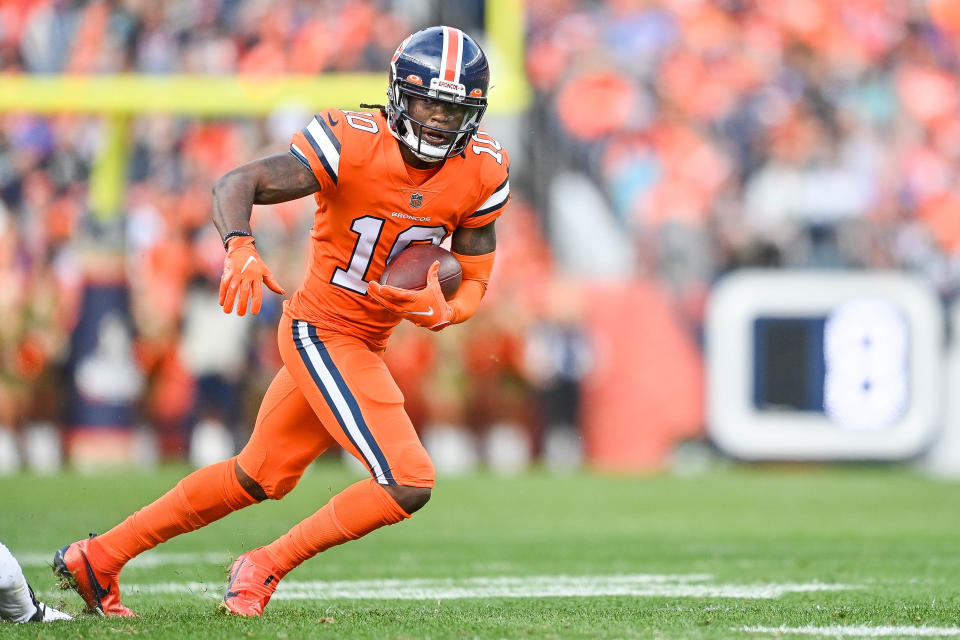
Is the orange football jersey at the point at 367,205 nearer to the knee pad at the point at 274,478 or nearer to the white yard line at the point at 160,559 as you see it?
the knee pad at the point at 274,478

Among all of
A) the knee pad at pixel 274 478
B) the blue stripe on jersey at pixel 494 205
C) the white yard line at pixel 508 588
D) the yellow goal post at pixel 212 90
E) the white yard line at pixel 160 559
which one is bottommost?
the white yard line at pixel 160 559

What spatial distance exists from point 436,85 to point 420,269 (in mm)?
473

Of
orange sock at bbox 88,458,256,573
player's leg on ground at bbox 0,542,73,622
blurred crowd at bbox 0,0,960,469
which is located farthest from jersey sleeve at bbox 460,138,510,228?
blurred crowd at bbox 0,0,960,469

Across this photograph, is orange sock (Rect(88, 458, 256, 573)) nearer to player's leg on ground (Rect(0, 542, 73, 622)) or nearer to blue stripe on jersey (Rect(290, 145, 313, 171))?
player's leg on ground (Rect(0, 542, 73, 622))

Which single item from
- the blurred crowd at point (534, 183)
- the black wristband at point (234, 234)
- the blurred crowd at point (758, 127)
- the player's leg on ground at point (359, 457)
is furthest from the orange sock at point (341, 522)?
the blurred crowd at point (758, 127)

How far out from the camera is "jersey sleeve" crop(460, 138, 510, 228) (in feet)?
12.2

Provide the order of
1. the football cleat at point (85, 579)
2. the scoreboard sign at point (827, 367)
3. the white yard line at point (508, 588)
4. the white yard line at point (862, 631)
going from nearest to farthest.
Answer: the white yard line at point (862, 631) → the football cleat at point (85, 579) → the white yard line at point (508, 588) → the scoreboard sign at point (827, 367)

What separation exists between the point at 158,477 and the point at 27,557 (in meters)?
3.68

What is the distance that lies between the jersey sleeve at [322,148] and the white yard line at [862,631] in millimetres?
1498

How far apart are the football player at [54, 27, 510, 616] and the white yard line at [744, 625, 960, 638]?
92cm

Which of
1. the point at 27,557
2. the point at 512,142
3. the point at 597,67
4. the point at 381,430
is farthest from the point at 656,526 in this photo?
the point at 597,67

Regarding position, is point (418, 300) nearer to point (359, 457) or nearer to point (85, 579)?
point (359, 457)

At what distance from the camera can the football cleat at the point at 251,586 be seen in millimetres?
3527

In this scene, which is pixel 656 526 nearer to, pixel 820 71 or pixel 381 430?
pixel 381 430
